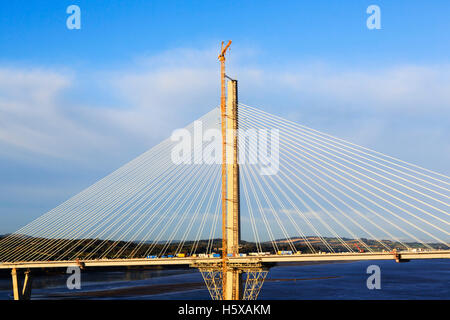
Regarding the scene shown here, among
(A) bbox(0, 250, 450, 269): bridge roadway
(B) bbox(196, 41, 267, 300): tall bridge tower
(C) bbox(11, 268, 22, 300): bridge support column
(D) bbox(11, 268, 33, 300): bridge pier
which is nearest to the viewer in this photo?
(A) bbox(0, 250, 450, 269): bridge roadway

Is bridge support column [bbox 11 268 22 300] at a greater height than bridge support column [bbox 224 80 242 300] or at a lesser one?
lesser

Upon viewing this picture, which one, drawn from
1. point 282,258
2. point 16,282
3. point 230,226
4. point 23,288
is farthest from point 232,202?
point 23,288

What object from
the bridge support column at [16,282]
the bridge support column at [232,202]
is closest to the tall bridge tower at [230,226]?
the bridge support column at [232,202]

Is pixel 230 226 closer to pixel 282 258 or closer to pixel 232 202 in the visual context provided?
pixel 232 202

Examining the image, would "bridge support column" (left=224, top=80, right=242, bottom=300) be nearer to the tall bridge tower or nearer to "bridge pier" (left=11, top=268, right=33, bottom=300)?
the tall bridge tower

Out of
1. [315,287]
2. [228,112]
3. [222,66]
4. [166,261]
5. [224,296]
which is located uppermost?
[222,66]

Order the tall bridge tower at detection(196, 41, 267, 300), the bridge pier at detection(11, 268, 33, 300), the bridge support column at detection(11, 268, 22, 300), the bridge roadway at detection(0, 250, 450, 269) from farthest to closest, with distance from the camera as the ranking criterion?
the bridge pier at detection(11, 268, 33, 300) → the bridge support column at detection(11, 268, 22, 300) → the tall bridge tower at detection(196, 41, 267, 300) → the bridge roadway at detection(0, 250, 450, 269)

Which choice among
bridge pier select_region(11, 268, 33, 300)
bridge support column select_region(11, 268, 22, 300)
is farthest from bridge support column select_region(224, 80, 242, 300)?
bridge pier select_region(11, 268, 33, 300)

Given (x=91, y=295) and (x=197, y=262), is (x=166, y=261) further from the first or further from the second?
(x=91, y=295)

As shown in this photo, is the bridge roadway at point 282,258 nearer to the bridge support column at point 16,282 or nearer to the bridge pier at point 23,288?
the bridge support column at point 16,282
